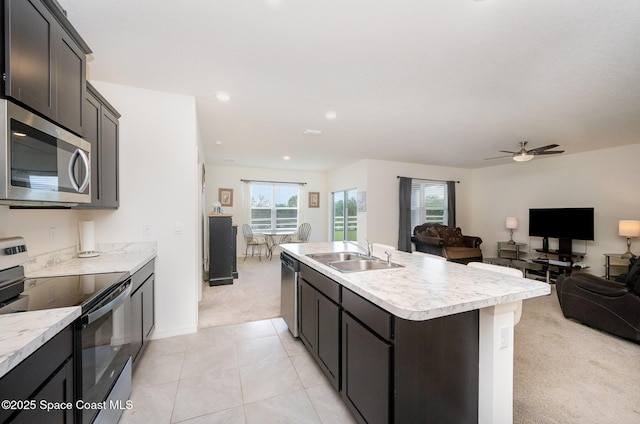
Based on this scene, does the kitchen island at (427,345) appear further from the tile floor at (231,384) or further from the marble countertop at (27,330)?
the marble countertop at (27,330)

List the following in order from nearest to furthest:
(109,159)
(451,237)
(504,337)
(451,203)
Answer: (504,337), (109,159), (451,237), (451,203)

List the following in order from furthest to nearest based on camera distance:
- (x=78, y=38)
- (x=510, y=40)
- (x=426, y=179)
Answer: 1. (x=426, y=179)
2. (x=510, y=40)
3. (x=78, y=38)

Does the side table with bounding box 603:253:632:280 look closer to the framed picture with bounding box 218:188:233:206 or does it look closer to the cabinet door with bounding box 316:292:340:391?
the cabinet door with bounding box 316:292:340:391

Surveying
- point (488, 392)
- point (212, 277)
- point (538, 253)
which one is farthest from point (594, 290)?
point (212, 277)

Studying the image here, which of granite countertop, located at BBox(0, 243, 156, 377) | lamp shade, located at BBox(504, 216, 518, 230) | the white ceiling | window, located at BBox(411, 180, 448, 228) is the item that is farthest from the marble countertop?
lamp shade, located at BBox(504, 216, 518, 230)

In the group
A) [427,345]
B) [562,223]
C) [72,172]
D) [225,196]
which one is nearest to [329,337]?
[427,345]

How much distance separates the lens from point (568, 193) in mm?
5320

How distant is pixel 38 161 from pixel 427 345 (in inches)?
85.4

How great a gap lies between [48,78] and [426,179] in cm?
687

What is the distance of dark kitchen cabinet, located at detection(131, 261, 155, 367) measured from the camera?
78.3 inches

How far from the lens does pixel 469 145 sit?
475 cm

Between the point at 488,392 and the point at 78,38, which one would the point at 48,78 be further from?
the point at 488,392

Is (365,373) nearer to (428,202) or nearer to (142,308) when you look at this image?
(142,308)

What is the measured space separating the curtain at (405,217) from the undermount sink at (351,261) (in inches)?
157
